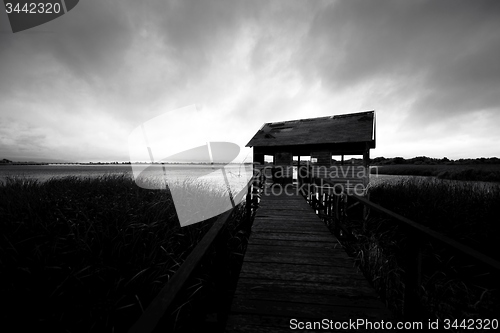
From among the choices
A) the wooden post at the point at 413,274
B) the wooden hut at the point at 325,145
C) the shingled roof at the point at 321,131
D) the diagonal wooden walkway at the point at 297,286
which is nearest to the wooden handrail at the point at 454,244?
the wooden post at the point at 413,274

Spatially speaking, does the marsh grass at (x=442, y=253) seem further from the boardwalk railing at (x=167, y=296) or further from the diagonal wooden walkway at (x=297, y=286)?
the boardwalk railing at (x=167, y=296)

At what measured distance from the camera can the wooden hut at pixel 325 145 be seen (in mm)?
12547

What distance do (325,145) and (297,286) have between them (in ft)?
41.3

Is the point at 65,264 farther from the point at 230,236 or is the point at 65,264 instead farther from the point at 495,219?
the point at 495,219

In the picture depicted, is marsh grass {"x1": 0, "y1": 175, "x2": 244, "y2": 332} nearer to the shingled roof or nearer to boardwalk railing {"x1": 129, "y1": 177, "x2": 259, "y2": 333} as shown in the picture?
boardwalk railing {"x1": 129, "y1": 177, "x2": 259, "y2": 333}

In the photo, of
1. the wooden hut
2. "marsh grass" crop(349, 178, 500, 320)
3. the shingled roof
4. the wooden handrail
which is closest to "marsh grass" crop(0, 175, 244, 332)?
the wooden handrail

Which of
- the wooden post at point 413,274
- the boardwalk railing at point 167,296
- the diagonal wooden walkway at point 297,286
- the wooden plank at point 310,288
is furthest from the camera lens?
the wooden plank at point 310,288

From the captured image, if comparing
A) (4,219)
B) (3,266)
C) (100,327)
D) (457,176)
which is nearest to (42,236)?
(3,266)

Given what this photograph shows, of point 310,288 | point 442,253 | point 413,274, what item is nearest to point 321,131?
point 442,253

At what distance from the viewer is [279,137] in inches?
599

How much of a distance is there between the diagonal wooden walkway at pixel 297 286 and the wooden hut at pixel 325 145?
801 centimetres

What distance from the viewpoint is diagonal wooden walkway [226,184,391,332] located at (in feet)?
6.59

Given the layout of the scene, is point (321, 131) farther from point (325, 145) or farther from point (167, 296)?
point (167, 296)

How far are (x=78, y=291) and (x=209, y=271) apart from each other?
5.91ft
